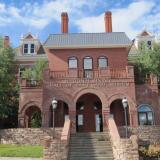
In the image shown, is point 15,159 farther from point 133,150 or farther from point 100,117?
point 100,117

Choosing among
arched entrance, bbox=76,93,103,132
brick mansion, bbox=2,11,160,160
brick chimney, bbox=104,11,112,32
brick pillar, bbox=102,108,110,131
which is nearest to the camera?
brick pillar, bbox=102,108,110,131

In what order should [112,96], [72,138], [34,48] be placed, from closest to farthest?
[72,138]
[112,96]
[34,48]

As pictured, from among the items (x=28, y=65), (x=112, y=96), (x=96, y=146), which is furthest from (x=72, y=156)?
(x=28, y=65)

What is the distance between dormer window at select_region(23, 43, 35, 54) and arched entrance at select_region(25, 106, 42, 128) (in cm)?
1096

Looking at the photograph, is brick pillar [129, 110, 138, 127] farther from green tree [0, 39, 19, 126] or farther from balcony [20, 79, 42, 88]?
green tree [0, 39, 19, 126]

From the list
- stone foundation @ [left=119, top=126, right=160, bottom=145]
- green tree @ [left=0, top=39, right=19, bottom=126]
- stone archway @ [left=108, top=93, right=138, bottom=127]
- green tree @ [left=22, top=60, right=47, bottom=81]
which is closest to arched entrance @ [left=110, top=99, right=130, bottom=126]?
stone archway @ [left=108, top=93, right=138, bottom=127]

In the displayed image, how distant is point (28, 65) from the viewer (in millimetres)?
47188

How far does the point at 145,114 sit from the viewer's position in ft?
114

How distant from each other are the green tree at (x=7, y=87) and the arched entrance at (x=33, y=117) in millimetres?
1443

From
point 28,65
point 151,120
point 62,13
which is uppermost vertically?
point 62,13

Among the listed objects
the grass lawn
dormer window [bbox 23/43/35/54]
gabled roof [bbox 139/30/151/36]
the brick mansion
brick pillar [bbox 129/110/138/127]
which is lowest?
the grass lawn

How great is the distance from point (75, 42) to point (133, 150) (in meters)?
19.0

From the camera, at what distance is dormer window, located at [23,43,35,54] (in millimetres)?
48822

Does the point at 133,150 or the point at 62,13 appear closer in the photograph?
the point at 133,150
